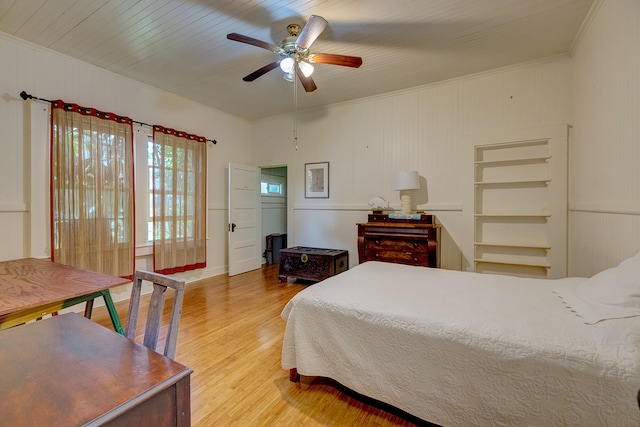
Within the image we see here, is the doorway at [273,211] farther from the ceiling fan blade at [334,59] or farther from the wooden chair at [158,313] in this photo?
A: the wooden chair at [158,313]

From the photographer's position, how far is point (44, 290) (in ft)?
5.01

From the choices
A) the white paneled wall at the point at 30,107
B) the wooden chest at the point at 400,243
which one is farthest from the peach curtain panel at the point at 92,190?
the wooden chest at the point at 400,243

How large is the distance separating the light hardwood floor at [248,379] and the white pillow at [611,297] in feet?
3.49

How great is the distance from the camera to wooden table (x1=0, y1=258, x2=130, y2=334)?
4.44 feet

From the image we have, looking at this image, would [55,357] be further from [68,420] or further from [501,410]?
[501,410]

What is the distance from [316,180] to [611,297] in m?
3.79

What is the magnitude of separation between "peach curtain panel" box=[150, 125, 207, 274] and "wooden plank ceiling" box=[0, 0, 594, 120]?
875mm

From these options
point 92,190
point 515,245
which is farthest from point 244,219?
point 515,245

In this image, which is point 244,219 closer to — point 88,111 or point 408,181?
point 88,111

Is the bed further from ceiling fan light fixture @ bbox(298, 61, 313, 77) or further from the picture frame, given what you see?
the picture frame

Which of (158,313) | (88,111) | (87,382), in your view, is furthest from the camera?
(88,111)

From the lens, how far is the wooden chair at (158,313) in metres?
1.12

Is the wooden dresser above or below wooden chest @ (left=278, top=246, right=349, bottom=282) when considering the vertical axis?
above

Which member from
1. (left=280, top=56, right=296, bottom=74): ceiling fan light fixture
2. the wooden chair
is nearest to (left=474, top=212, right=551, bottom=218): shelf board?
(left=280, top=56, right=296, bottom=74): ceiling fan light fixture
